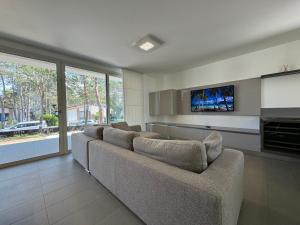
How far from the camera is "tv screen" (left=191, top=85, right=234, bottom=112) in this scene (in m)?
3.58

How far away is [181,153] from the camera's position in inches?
44.4

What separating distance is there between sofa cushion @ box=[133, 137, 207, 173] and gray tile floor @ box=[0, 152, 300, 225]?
0.67 meters

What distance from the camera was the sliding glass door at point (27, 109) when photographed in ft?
8.93

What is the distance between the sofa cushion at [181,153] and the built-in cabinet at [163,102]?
342cm

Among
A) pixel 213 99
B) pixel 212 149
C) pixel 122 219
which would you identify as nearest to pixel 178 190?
pixel 212 149

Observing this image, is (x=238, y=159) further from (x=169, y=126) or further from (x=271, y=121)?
(x=169, y=126)

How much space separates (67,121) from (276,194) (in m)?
4.03

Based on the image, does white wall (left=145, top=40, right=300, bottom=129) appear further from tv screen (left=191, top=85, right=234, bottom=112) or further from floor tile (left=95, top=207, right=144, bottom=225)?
floor tile (left=95, top=207, right=144, bottom=225)

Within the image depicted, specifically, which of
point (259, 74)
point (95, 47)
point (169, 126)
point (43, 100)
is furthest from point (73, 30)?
point (259, 74)

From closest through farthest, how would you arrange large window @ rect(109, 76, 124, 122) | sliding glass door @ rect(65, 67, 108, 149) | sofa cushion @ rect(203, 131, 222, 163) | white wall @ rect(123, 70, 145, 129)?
sofa cushion @ rect(203, 131, 222, 163), sliding glass door @ rect(65, 67, 108, 149), large window @ rect(109, 76, 124, 122), white wall @ rect(123, 70, 145, 129)

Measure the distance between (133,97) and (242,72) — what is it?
3.17 m

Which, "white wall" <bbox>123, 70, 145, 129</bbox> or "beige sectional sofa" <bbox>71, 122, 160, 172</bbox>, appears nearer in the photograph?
"beige sectional sofa" <bbox>71, 122, 160, 172</bbox>

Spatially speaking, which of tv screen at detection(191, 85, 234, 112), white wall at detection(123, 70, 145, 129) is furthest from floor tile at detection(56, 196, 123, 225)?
tv screen at detection(191, 85, 234, 112)

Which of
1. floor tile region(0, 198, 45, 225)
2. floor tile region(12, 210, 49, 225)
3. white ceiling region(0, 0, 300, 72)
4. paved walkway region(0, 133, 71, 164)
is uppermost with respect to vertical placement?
white ceiling region(0, 0, 300, 72)
